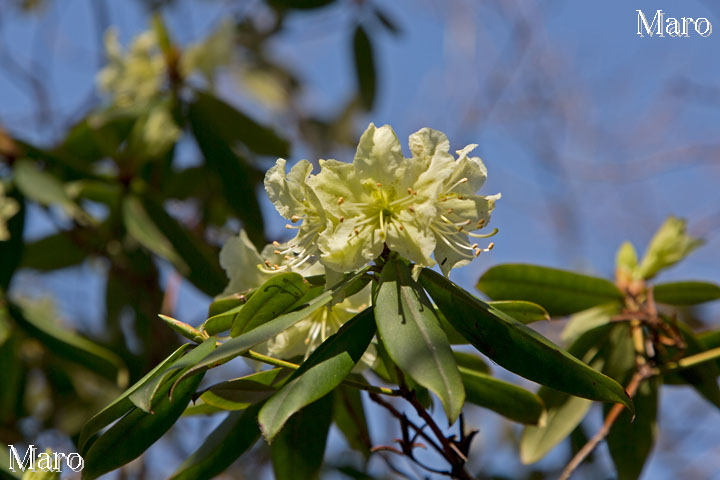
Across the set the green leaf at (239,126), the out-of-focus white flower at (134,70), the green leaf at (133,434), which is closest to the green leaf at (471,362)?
the green leaf at (133,434)

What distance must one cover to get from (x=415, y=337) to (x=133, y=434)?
0.41 metres

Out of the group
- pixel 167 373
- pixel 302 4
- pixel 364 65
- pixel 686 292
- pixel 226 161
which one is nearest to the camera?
pixel 167 373

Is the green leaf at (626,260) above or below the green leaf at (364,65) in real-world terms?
below

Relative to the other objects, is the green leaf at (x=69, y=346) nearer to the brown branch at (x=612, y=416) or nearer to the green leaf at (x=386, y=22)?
the brown branch at (x=612, y=416)

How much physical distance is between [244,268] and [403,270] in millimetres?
299

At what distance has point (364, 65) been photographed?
2967 mm

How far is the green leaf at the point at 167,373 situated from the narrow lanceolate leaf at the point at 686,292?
2.95 feet

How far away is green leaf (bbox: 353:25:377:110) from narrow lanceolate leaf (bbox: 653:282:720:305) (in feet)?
5.82

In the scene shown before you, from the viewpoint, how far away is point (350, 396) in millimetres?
1361

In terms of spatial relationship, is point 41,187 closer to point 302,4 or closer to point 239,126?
point 239,126

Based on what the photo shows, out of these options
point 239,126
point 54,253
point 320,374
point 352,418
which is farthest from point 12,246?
point 320,374

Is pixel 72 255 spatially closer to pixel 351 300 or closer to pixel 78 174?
pixel 78 174

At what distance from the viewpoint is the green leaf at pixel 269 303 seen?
0.95 meters

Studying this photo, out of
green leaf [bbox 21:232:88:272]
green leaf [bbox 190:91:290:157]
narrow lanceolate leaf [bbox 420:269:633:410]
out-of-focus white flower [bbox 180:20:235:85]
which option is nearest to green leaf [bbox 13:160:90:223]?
green leaf [bbox 21:232:88:272]
